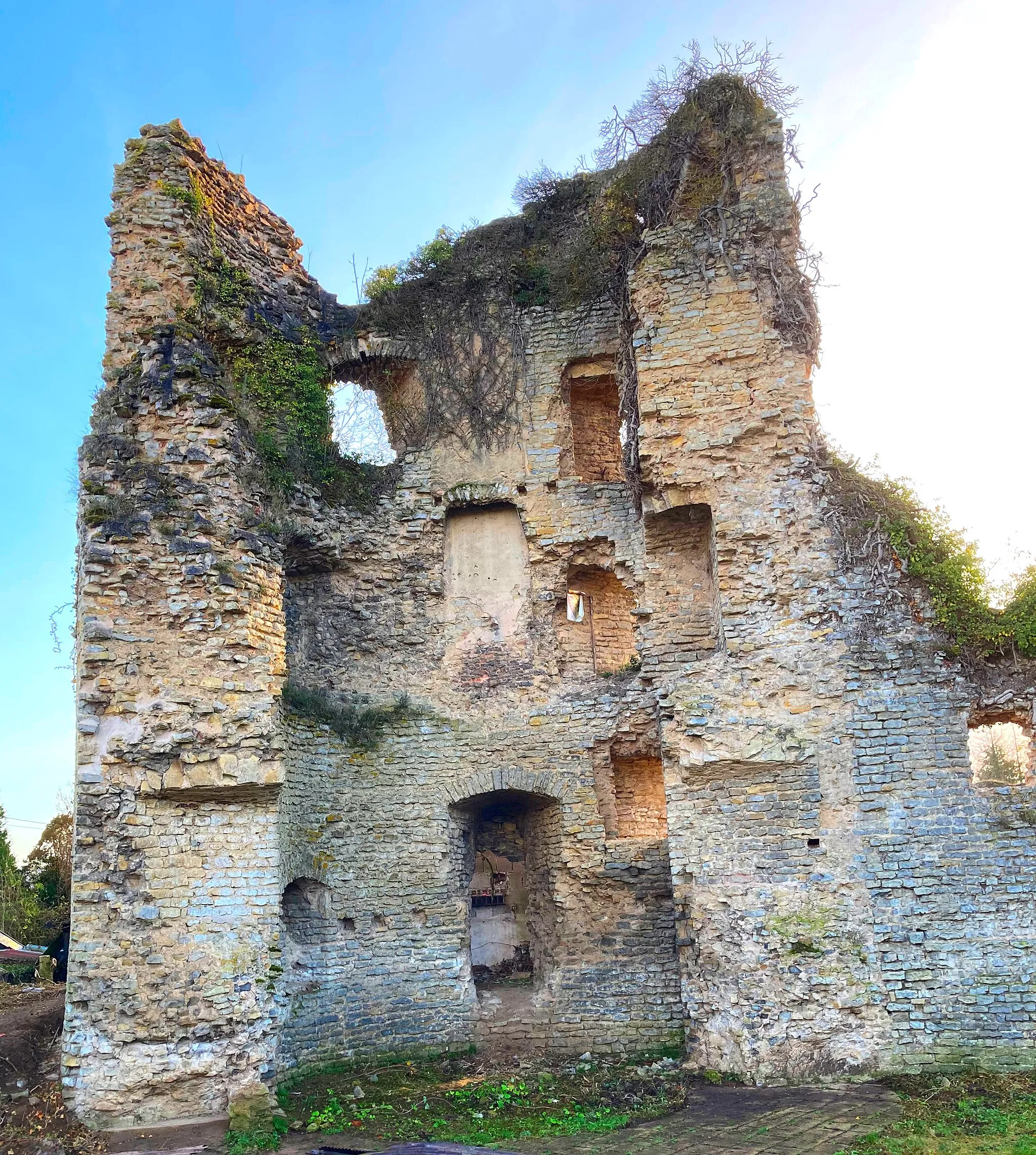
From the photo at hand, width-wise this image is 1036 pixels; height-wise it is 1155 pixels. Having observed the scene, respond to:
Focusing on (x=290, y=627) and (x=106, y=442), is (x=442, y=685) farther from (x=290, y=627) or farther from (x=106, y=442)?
(x=106, y=442)

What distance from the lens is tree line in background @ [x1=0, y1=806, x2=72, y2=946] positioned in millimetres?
20641

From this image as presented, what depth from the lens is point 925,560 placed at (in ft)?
29.0

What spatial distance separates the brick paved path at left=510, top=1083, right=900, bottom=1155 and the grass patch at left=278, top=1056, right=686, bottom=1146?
314 mm

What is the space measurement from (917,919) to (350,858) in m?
5.78

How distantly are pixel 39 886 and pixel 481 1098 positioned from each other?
17756 mm

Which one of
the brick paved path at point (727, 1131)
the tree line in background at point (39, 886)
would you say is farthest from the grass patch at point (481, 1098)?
the tree line in background at point (39, 886)

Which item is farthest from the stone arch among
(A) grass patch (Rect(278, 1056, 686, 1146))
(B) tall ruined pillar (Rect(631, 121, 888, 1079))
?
(A) grass patch (Rect(278, 1056, 686, 1146))

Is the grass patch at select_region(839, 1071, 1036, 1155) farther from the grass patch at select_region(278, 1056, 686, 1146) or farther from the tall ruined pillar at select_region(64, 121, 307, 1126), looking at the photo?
the tall ruined pillar at select_region(64, 121, 307, 1126)

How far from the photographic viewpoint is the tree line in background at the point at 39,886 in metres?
20.6

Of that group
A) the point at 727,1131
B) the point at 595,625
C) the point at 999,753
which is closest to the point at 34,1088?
Answer: the point at 727,1131

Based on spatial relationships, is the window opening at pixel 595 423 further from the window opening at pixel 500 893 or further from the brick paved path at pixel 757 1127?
the brick paved path at pixel 757 1127

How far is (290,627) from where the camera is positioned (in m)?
11.1

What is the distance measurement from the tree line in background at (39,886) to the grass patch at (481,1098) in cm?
1342

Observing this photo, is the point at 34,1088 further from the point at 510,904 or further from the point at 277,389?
the point at 277,389
